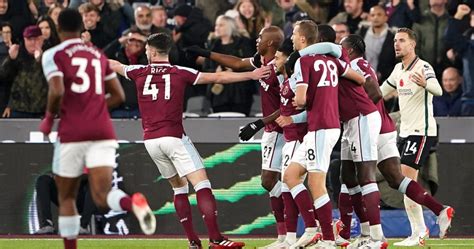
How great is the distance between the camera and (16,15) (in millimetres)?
21109

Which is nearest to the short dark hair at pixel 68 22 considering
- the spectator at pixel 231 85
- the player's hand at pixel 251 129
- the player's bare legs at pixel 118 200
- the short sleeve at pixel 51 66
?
the short sleeve at pixel 51 66

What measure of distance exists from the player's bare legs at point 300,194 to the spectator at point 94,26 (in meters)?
7.43

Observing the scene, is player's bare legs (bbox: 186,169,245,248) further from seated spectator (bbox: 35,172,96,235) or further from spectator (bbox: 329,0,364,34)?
spectator (bbox: 329,0,364,34)

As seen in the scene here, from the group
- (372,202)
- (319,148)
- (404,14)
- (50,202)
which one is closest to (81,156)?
(319,148)

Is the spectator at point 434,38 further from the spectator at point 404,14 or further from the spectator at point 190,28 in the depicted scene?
the spectator at point 190,28

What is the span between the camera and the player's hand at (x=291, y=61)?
13609 millimetres

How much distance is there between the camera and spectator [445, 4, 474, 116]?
19266 millimetres

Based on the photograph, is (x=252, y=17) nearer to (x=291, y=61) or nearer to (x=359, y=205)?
(x=359, y=205)

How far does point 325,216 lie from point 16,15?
31.4 ft

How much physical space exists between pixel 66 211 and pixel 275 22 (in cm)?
1000

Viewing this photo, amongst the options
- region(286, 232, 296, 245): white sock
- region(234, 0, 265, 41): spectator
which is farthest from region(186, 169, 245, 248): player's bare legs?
region(234, 0, 265, 41): spectator

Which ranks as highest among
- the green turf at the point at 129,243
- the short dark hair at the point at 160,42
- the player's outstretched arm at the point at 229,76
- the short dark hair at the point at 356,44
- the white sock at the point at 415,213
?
the short dark hair at the point at 160,42

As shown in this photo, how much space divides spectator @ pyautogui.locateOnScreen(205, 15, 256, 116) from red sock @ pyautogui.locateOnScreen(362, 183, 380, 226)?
613 cm

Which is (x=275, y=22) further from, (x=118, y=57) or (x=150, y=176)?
(x=150, y=176)
